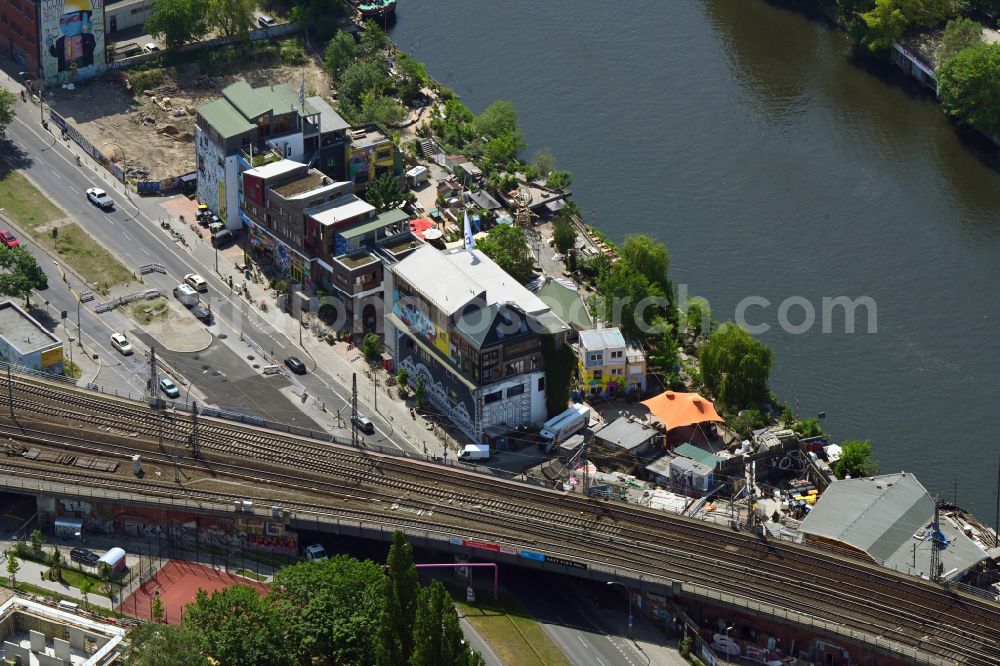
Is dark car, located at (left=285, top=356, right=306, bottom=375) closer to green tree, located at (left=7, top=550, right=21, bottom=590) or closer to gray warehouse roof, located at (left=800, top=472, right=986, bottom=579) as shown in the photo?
green tree, located at (left=7, top=550, right=21, bottom=590)

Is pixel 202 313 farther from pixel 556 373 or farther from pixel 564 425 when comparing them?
pixel 564 425

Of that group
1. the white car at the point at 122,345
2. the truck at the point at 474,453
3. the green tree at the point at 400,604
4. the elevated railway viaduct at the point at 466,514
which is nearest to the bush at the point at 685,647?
the elevated railway viaduct at the point at 466,514

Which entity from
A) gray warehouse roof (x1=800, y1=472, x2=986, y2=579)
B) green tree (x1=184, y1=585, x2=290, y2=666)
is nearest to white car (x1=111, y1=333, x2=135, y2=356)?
green tree (x1=184, y1=585, x2=290, y2=666)

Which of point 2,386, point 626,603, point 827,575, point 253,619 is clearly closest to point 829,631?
point 827,575

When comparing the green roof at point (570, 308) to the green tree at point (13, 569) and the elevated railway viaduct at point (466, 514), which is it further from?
the green tree at point (13, 569)

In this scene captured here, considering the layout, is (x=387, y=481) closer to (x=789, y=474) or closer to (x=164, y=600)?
(x=164, y=600)

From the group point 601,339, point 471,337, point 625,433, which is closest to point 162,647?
point 471,337
